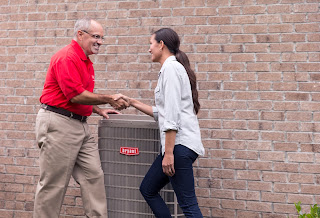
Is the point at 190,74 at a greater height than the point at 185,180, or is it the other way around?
the point at 190,74

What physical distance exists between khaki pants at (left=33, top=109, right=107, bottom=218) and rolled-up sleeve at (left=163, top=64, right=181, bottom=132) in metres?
Answer: 0.89

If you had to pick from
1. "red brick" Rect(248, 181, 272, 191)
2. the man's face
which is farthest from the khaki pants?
"red brick" Rect(248, 181, 272, 191)

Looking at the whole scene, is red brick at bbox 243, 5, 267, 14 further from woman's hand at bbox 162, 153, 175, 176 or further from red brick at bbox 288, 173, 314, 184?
woman's hand at bbox 162, 153, 175, 176

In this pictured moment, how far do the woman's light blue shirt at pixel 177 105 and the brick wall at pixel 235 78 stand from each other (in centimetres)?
103

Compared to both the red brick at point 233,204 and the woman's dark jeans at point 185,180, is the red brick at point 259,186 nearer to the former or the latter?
the red brick at point 233,204

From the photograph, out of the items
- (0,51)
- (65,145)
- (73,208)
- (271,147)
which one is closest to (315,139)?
(271,147)

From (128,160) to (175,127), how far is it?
70cm

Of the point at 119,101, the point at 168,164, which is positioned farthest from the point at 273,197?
the point at 119,101

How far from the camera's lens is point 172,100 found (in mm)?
3230

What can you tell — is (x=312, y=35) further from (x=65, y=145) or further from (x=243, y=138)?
(x=65, y=145)

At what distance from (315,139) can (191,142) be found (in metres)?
1.42

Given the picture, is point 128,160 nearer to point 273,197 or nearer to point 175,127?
point 175,127

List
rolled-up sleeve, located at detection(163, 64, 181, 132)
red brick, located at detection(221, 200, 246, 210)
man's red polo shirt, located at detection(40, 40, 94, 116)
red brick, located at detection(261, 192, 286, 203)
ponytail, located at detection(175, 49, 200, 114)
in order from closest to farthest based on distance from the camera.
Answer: rolled-up sleeve, located at detection(163, 64, 181, 132) → ponytail, located at detection(175, 49, 200, 114) → man's red polo shirt, located at detection(40, 40, 94, 116) → red brick, located at detection(261, 192, 286, 203) → red brick, located at detection(221, 200, 246, 210)

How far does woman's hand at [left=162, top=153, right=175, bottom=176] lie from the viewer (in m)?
3.27
